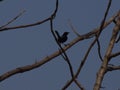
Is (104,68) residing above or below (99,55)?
above

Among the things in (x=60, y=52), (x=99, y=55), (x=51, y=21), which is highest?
(x=51, y=21)

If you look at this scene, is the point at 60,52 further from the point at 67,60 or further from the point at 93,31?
the point at 93,31

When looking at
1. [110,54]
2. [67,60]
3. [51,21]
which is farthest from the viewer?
[51,21]

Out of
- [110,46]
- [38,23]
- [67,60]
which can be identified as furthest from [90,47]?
[38,23]

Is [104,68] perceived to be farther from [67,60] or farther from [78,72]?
[67,60]

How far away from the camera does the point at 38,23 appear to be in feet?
10.1

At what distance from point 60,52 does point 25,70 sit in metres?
0.29

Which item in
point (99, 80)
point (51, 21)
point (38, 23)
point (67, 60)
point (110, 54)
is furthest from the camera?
point (38, 23)

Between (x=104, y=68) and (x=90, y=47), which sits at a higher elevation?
(x=90, y=47)

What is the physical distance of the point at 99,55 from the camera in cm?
309

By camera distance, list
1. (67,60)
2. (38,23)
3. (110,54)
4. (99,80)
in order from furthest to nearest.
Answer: (38,23) → (67,60) → (110,54) → (99,80)

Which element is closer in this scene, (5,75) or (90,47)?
(90,47)

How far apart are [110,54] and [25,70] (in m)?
0.67

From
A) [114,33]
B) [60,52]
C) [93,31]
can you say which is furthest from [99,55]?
[114,33]
